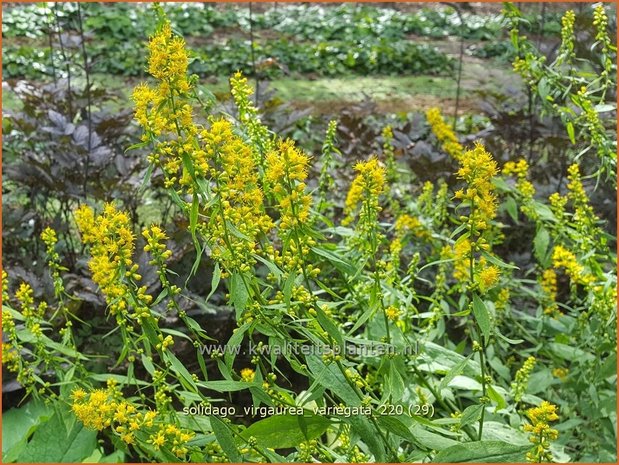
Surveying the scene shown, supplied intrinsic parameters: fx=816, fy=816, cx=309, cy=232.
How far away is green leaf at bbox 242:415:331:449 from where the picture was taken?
1792mm

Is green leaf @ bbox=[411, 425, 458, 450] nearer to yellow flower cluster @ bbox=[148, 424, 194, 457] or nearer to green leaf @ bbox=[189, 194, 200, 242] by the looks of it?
yellow flower cluster @ bbox=[148, 424, 194, 457]

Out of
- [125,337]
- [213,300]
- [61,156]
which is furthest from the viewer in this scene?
[61,156]

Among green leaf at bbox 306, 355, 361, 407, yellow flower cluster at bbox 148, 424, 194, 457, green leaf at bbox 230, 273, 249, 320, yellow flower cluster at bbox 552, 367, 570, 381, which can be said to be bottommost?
yellow flower cluster at bbox 552, 367, 570, 381

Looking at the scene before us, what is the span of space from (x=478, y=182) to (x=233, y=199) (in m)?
0.57

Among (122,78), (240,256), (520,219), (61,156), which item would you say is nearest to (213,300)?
(61,156)

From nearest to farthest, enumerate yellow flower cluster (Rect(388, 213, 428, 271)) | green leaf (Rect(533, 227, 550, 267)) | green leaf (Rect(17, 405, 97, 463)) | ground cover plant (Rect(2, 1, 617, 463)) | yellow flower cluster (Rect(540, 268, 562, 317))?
1. ground cover plant (Rect(2, 1, 617, 463))
2. green leaf (Rect(17, 405, 97, 463))
3. green leaf (Rect(533, 227, 550, 267))
4. yellow flower cluster (Rect(540, 268, 562, 317))
5. yellow flower cluster (Rect(388, 213, 428, 271))

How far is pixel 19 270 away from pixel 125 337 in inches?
57.8

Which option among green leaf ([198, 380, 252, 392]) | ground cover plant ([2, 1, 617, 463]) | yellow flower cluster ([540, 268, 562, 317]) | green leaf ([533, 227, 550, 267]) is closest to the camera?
green leaf ([198, 380, 252, 392])

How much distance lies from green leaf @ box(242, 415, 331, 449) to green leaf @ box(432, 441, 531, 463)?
0.27 meters

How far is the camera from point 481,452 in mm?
1755

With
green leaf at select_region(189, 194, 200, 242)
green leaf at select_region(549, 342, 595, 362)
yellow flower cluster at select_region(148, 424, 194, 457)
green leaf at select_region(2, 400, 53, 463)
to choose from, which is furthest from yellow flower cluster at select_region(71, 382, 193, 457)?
green leaf at select_region(549, 342, 595, 362)

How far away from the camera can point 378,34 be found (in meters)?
11.0

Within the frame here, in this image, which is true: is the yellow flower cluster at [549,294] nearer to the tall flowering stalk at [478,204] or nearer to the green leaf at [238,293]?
the tall flowering stalk at [478,204]

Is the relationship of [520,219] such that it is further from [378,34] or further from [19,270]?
[378,34]
